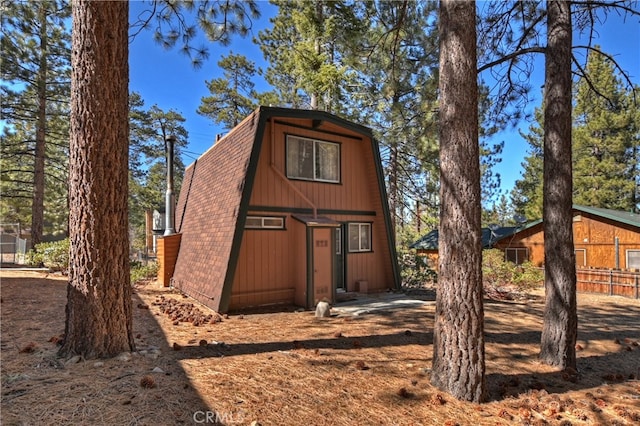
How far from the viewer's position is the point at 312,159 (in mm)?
9508

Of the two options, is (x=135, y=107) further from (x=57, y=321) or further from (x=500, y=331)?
(x=500, y=331)

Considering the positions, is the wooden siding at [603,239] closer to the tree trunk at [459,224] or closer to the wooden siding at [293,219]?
the wooden siding at [293,219]

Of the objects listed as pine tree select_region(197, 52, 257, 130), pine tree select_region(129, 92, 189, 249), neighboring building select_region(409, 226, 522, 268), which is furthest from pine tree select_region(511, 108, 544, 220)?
pine tree select_region(129, 92, 189, 249)

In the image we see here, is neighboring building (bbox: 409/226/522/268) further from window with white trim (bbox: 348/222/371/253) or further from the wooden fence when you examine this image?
window with white trim (bbox: 348/222/371/253)

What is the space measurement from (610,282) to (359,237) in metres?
10.4

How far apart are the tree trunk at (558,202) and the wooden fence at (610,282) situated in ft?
36.8

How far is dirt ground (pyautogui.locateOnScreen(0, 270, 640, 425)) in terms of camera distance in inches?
113

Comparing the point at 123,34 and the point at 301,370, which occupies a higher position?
the point at 123,34

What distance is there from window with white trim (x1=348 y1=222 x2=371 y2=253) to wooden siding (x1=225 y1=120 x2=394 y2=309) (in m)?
0.16

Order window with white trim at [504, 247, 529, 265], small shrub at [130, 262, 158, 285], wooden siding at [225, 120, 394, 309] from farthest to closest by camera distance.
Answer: window with white trim at [504, 247, 529, 265]
small shrub at [130, 262, 158, 285]
wooden siding at [225, 120, 394, 309]

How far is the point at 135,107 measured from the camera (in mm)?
23625

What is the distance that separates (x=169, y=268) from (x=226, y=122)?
1211 cm

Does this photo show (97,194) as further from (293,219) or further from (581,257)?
(581,257)

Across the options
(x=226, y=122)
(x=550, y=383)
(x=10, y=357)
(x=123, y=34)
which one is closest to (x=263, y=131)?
(x=123, y=34)
